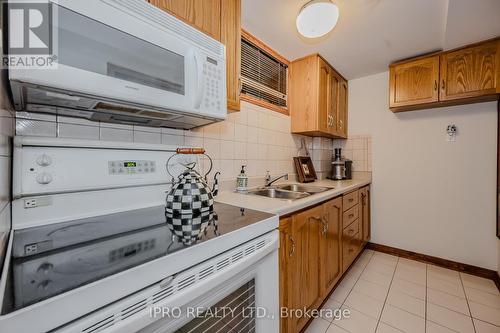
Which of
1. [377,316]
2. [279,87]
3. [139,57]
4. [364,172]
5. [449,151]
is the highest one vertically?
[279,87]

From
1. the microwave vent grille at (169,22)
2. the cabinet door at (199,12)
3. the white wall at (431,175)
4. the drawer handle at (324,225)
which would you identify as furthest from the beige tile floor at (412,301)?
the cabinet door at (199,12)

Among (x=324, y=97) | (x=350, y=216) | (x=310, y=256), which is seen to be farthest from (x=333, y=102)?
(x=310, y=256)

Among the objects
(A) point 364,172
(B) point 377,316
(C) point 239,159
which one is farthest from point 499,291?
(C) point 239,159

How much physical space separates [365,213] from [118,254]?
102 inches

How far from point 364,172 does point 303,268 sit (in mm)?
1938

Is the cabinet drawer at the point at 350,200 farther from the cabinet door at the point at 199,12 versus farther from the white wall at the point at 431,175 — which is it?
the cabinet door at the point at 199,12

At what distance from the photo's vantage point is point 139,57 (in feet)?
2.62

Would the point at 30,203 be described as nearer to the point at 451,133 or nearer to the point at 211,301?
the point at 211,301

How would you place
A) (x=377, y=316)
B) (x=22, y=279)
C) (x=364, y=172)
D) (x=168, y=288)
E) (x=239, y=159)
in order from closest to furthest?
(x=22, y=279), (x=168, y=288), (x=377, y=316), (x=239, y=159), (x=364, y=172)

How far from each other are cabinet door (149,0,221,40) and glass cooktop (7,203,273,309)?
92 centimetres

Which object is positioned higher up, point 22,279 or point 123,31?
point 123,31

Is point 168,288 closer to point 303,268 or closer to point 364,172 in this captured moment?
point 303,268

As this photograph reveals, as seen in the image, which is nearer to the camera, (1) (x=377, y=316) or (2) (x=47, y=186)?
(2) (x=47, y=186)

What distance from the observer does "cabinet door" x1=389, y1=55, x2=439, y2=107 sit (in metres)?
2.00
